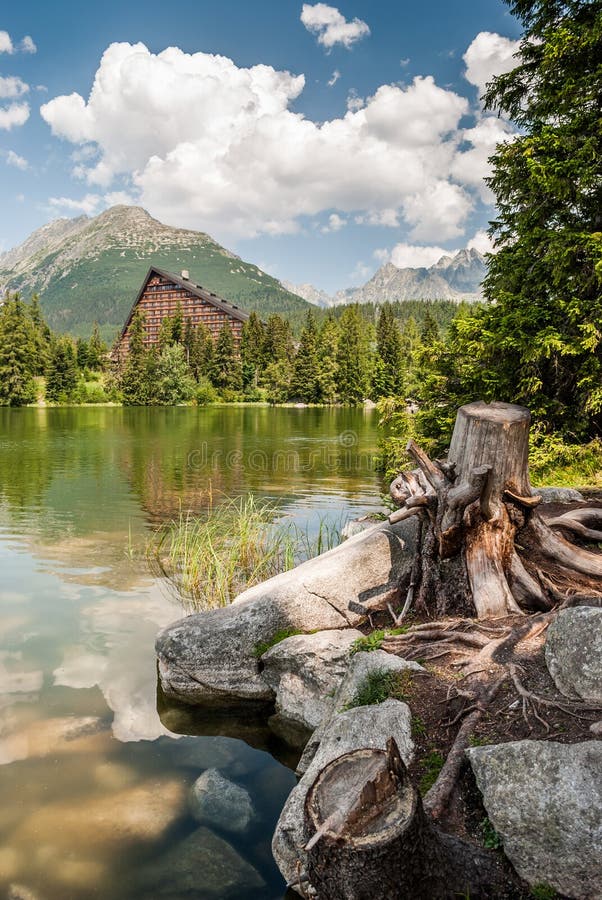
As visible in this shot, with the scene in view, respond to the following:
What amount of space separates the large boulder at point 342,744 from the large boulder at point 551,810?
75 centimetres

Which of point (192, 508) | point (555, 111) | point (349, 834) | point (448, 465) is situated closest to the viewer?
point (349, 834)

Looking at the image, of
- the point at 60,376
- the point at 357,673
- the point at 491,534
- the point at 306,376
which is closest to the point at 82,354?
the point at 60,376

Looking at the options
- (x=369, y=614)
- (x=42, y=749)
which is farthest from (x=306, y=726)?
(x=42, y=749)

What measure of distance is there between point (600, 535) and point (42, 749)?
242 inches

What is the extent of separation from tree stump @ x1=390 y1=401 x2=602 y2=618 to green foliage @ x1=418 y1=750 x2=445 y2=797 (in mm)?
2035

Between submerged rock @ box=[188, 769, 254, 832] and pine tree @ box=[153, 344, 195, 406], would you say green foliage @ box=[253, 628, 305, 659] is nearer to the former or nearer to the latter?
submerged rock @ box=[188, 769, 254, 832]

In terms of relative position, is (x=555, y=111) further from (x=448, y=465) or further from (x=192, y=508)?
(x=192, y=508)

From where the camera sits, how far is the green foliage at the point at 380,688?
13.9 feet

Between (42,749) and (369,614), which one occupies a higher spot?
(369,614)

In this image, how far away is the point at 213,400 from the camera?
3219 inches

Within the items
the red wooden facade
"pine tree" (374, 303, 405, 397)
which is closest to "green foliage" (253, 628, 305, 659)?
"pine tree" (374, 303, 405, 397)

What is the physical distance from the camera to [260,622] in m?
6.36

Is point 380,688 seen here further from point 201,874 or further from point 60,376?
point 60,376

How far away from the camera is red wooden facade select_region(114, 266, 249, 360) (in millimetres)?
105000
